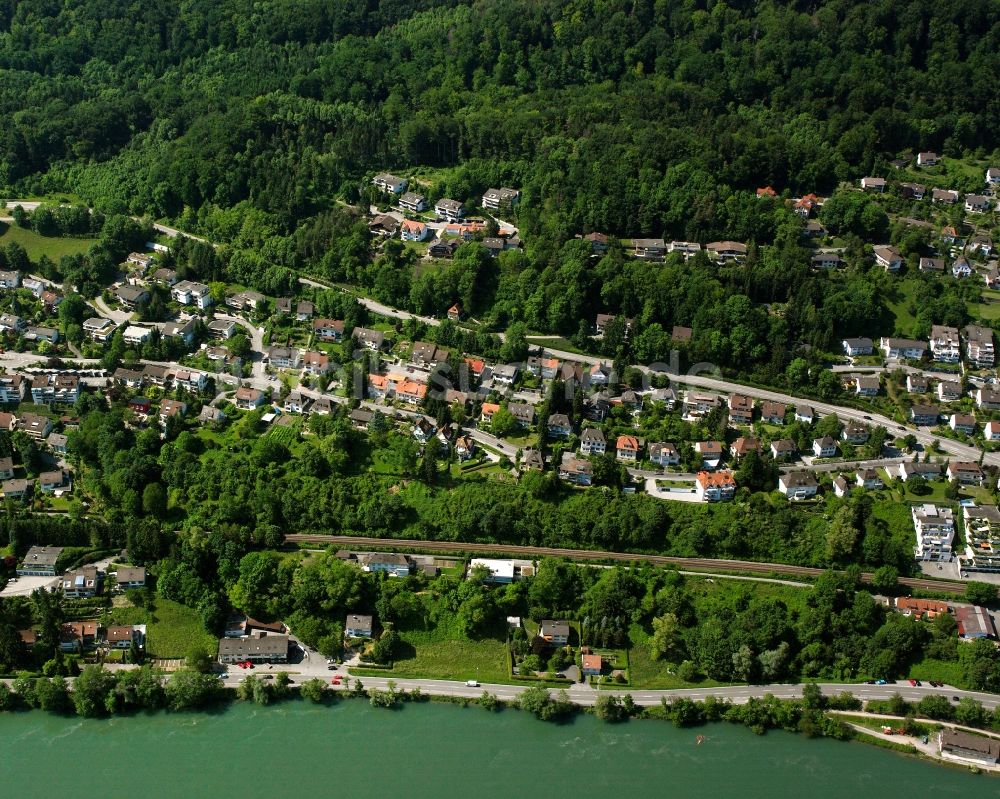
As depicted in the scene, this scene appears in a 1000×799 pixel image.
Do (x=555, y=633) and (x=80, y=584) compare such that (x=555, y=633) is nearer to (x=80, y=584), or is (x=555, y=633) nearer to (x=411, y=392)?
(x=411, y=392)

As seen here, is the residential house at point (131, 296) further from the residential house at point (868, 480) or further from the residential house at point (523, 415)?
the residential house at point (868, 480)

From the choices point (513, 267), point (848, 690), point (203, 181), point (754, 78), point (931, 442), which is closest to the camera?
point (848, 690)

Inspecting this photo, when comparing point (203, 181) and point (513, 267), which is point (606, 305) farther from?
point (203, 181)

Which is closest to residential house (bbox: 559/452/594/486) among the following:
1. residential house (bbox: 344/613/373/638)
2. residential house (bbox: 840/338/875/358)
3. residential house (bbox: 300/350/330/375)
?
residential house (bbox: 344/613/373/638)

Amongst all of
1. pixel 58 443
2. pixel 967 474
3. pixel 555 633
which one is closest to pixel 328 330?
pixel 58 443

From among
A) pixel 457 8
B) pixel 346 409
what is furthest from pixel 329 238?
pixel 457 8
